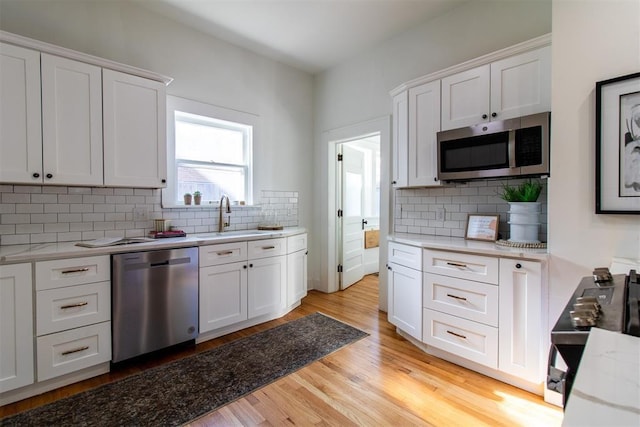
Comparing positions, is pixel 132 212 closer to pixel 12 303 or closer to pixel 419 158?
pixel 12 303

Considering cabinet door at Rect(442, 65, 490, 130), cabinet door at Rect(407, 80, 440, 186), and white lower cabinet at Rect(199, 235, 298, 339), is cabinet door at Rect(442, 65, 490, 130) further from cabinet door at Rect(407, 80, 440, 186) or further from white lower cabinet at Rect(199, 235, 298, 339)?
white lower cabinet at Rect(199, 235, 298, 339)

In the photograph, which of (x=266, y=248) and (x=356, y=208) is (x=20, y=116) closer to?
(x=266, y=248)

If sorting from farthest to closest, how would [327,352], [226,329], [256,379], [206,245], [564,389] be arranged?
1. [226,329]
2. [206,245]
3. [327,352]
4. [256,379]
5. [564,389]

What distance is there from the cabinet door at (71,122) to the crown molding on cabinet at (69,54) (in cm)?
4

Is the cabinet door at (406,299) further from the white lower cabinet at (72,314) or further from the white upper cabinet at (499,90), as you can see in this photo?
the white lower cabinet at (72,314)

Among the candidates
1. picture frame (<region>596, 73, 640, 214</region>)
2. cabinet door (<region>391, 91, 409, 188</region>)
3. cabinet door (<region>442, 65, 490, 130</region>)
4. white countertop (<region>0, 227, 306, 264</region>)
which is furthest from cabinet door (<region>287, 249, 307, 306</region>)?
picture frame (<region>596, 73, 640, 214</region>)

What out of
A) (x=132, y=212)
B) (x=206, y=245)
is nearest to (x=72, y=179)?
(x=132, y=212)

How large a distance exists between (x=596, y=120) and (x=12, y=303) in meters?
3.56

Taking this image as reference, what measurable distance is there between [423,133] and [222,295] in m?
2.38

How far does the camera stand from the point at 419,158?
2758 mm

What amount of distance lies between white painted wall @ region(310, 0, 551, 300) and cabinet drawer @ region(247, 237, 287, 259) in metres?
0.99

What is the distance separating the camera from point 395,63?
3289 millimetres

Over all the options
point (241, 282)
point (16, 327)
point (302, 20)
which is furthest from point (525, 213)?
point (16, 327)

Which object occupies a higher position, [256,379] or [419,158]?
[419,158]
